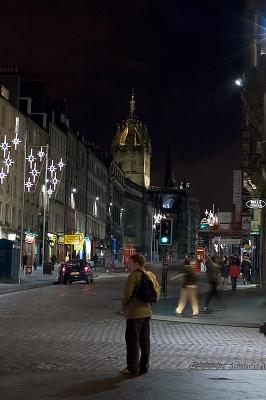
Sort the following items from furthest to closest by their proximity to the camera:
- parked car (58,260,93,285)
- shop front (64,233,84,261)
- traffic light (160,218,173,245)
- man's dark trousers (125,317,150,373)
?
shop front (64,233,84,261)
parked car (58,260,93,285)
traffic light (160,218,173,245)
man's dark trousers (125,317,150,373)

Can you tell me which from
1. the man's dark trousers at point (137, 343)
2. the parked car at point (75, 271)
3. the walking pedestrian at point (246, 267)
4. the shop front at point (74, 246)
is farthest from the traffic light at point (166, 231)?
the shop front at point (74, 246)

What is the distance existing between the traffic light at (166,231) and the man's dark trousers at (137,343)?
61.1ft

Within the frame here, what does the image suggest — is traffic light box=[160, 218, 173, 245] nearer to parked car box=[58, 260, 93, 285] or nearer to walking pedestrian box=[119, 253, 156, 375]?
parked car box=[58, 260, 93, 285]

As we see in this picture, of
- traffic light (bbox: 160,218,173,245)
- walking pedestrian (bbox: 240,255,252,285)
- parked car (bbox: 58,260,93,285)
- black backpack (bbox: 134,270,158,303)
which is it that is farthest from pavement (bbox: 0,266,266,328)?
parked car (bbox: 58,260,93,285)

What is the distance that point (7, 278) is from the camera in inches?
1697

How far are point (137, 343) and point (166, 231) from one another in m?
19.1

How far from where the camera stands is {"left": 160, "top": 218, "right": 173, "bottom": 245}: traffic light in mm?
29505

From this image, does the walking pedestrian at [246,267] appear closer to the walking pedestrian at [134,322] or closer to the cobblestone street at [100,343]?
the cobblestone street at [100,343]

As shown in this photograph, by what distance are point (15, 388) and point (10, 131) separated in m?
54.5

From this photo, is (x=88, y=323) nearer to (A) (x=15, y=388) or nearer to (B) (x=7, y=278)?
(A) (x=15, y=388)

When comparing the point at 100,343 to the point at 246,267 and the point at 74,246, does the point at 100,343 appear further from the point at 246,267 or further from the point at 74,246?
the point at 74,246


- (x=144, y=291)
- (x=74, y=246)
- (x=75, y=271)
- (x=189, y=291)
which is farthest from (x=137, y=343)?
(x=74, y=246)

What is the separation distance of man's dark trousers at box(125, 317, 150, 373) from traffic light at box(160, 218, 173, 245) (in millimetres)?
18613

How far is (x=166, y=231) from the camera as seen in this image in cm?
2969
